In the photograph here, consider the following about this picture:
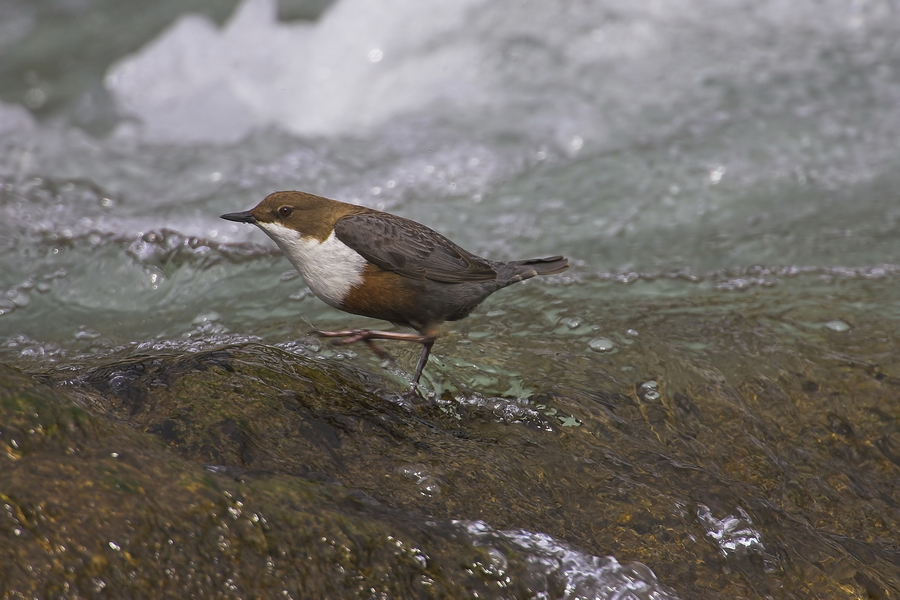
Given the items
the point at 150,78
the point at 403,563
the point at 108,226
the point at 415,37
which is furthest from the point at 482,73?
→ the point at 403,563

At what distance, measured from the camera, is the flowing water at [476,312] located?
2.16 m

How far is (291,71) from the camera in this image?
320 inches

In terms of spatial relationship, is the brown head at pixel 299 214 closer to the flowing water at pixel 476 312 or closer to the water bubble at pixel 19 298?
the flowing water at pixel 476 312

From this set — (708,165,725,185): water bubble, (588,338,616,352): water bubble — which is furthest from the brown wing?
(708,165,725,185): water bubble

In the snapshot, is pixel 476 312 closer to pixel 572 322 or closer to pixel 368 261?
pixel 572 322

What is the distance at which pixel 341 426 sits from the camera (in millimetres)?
2684

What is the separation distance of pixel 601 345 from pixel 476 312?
0.89 metres

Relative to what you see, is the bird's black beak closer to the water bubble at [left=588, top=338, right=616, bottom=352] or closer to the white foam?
the water bubble at [left=588, top=338, right=616, bottom=352]

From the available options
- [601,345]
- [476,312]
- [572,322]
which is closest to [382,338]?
[601,345]

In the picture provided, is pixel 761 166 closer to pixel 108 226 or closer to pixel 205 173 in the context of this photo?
pixel 205 173

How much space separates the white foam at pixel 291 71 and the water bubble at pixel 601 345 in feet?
13.4

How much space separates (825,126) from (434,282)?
4.97 metres

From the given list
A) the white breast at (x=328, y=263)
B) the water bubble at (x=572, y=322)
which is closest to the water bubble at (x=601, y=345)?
the water bubble at (x=572, y=322)

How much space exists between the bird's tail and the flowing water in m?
0.34
